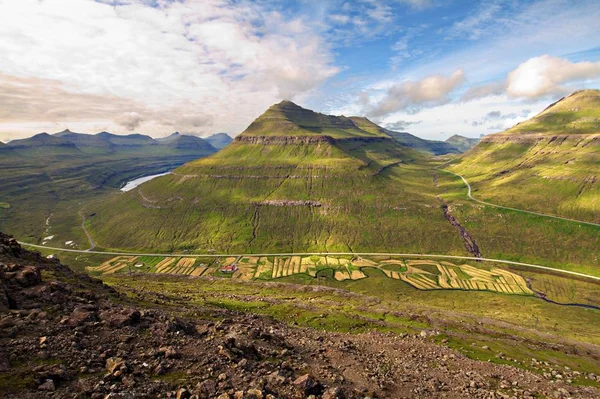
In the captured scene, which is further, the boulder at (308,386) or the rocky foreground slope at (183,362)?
the boulder at (308,386)

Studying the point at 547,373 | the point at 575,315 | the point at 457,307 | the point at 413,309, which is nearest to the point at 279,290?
the point at 413,309

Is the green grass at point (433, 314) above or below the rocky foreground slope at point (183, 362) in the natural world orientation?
below

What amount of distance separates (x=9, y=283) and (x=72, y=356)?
768 inches

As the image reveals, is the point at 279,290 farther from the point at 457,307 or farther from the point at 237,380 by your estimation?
the point at 237,380

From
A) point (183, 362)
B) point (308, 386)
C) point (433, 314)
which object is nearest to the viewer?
point (308, 386)

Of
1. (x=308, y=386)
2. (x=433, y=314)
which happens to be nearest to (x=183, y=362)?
(x=308, y=386)

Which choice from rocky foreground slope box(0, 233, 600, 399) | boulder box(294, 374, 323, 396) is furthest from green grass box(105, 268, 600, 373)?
boulder box(294, 374, 323, 396)

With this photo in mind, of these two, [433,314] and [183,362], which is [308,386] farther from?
[433,314]

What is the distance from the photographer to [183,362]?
34.4 meters

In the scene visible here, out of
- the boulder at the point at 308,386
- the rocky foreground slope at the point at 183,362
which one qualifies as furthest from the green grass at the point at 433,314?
the boulder at the point at 308,386

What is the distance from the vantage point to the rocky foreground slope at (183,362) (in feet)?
90.3

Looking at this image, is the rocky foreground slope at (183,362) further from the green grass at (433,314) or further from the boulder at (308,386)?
the green grass at (433,314)

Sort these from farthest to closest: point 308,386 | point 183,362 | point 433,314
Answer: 1. point 433,314
2. point 183,362
3. point 308,386

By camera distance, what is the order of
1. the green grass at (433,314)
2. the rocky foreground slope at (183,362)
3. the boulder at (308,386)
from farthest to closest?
the green grass at (433,314) < the boulder at (308,386) < the rocky foreground slope at (183,362)
